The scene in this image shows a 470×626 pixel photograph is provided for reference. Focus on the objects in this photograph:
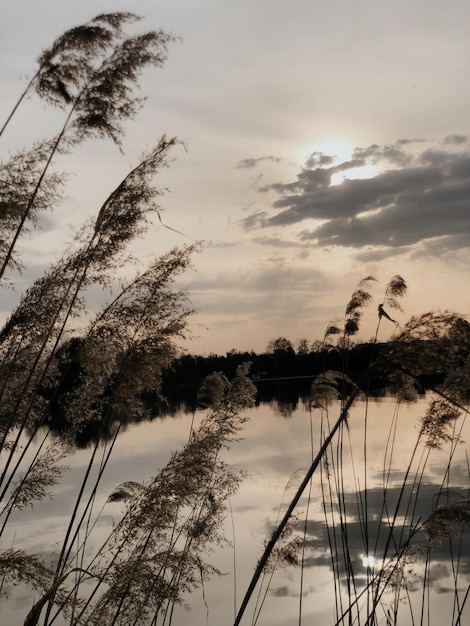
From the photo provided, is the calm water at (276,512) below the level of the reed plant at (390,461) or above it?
below

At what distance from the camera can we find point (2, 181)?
409 cm

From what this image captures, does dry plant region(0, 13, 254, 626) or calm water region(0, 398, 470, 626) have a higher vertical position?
dry plant region(0, 13, 254, 626)

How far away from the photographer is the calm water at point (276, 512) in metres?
6.70

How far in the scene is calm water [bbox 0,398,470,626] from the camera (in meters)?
6.70

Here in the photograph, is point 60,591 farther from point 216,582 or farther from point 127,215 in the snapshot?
point 216,582

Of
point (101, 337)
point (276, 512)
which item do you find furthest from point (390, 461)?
point (276, 512)

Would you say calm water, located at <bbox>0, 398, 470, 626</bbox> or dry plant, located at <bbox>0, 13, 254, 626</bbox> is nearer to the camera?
dry plant, located at <bbox>0, 13, 254, 626</bbox>

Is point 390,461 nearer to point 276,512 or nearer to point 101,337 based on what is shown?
point 101,337

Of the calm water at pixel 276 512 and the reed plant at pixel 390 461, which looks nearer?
the reed plant at pixel 390 461

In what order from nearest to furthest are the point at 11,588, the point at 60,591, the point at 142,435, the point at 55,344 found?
the point at 60,591 < the point at 55,344 < the point at 11,588 < the point at 142,435

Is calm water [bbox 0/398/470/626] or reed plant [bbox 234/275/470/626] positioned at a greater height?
reed plant [bbox 234/275/470/626]

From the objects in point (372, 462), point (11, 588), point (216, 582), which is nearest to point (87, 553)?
point (11, 588)

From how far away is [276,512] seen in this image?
10.6 metres

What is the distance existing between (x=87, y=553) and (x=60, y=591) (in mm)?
5005
